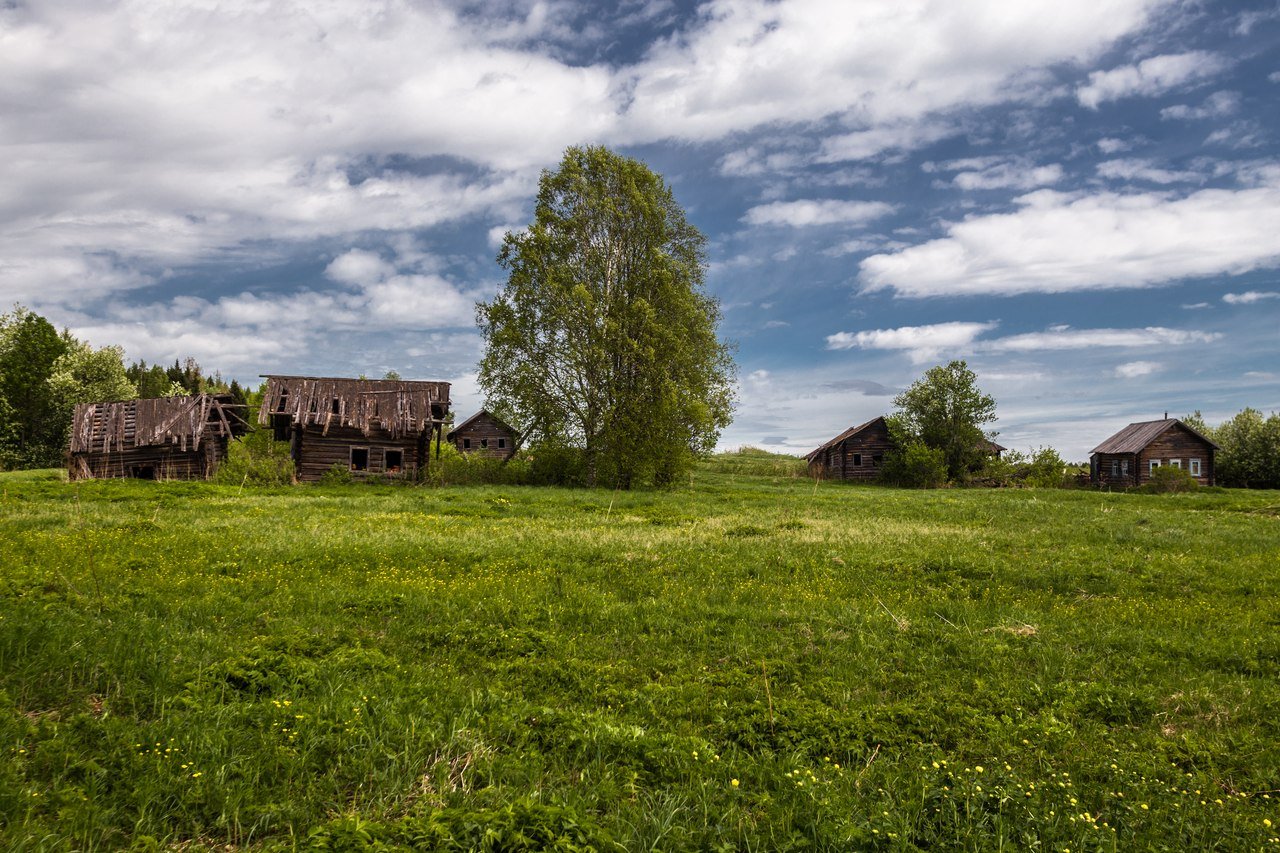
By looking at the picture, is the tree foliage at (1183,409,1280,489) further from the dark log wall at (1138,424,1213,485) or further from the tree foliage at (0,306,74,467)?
the tree foliage at (0,306,74,467)

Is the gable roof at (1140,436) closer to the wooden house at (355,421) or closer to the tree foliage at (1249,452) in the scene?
the tree foliage at (1249,452)

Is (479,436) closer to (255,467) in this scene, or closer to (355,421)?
(355,421)

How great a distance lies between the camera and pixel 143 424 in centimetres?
4469

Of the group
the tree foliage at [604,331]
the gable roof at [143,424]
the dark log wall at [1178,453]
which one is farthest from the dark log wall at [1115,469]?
the gable roof at [143,424]

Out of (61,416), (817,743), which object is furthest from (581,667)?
(61,416)

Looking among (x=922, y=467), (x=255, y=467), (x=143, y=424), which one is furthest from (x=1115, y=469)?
(x=143, y=424)

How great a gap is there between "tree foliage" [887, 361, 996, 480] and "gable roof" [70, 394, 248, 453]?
2222 inches

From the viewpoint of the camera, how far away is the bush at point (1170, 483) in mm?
51469

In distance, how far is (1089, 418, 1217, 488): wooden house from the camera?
60312mm

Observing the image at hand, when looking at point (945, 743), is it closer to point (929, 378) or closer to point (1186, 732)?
point (1186, 732)

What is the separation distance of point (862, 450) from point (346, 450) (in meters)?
48.7

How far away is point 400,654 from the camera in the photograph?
30.8ft

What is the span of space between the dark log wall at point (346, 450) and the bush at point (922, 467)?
41.1 m

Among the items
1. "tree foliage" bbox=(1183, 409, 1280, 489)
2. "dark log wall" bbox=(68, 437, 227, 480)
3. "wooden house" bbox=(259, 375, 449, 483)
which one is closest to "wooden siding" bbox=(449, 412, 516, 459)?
"wooden house" bbox=(259, 375, 449, 483)
